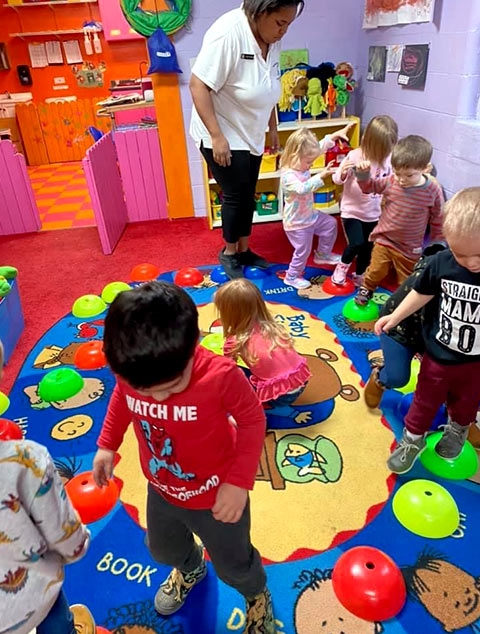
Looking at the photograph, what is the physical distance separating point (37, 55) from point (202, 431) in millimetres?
8368

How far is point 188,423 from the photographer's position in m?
0.95

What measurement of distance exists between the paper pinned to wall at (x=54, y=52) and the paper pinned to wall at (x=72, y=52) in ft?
0.30

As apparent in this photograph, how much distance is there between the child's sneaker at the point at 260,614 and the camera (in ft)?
3.89

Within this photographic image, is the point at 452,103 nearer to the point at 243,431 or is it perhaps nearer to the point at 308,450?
the point at 308,450

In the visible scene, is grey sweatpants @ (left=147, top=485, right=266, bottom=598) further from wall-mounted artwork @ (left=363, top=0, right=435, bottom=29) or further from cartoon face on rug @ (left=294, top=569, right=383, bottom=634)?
wall-mounted artwork @ (left=363, top=0, right=435, bottom=29)

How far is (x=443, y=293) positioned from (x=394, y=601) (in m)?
0.87

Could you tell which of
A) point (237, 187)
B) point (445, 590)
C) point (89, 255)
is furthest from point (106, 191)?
point (445, 590)

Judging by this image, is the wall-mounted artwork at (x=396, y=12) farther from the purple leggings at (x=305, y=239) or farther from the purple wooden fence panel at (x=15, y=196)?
the purple wooden fence panel at (x=15, y=196)

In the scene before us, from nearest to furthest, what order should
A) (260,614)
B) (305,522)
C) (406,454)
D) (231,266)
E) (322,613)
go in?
(260,614) < (322,613) < (305,522) < (406,454) < (231,266)

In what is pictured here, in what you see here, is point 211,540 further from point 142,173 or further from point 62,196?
point 62,196

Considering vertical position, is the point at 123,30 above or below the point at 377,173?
above

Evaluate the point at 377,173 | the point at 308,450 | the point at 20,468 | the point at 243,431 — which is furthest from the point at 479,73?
the point at 20,468

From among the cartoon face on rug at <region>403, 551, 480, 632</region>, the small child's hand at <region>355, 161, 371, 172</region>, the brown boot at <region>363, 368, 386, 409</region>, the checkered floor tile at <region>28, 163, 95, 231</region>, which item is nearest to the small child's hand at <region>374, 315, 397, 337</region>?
the brown boot at <region>363, 368, 386, 409</region>

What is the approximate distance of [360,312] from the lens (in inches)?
104
